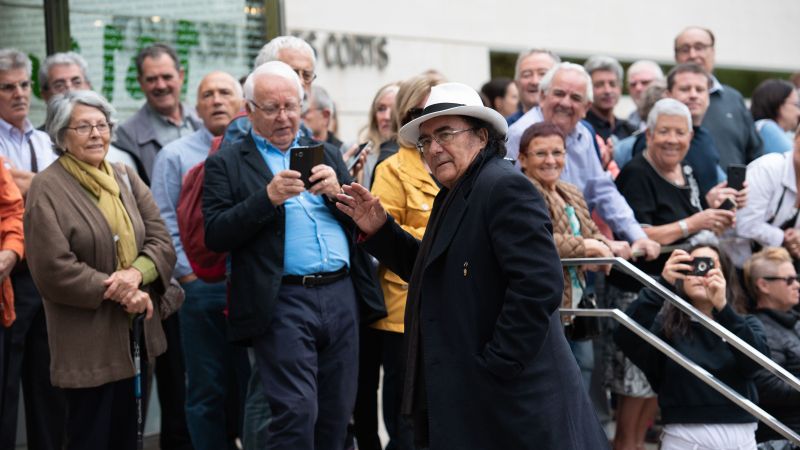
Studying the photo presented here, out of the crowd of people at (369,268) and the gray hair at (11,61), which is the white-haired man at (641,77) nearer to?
the crowd of people at (369,268)

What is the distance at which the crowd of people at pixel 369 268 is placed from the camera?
13.8 ft

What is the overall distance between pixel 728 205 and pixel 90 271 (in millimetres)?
3651

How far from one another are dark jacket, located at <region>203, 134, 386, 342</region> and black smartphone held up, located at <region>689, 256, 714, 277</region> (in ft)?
5.21

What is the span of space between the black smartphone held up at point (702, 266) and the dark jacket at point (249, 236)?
5.21ft

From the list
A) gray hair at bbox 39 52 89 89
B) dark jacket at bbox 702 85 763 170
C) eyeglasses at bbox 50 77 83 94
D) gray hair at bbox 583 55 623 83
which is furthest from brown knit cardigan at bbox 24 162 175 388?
dark jacket at bbox 702 85 763 170

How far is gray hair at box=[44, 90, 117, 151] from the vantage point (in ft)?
18.4

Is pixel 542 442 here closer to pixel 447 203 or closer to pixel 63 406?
pixel 447 203

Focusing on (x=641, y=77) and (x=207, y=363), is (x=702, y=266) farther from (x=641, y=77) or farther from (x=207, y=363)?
(x=641, y=77)

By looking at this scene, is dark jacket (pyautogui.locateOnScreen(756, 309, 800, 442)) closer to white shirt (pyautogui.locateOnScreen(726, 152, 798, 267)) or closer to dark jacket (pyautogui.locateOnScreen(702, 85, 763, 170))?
white shirt (pyautogui.locateOnScreen(726, 152, 798, 267))

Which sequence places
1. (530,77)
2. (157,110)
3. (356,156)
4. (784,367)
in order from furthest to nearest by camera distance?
1. (530,77)
2. (157,110)
3. (784,367)
4. (356,156)

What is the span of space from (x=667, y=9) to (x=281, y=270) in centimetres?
1251

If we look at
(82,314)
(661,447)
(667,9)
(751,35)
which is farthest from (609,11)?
(82,314)

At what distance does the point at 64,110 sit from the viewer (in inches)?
221

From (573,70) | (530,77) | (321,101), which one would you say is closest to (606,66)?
(530,77)
